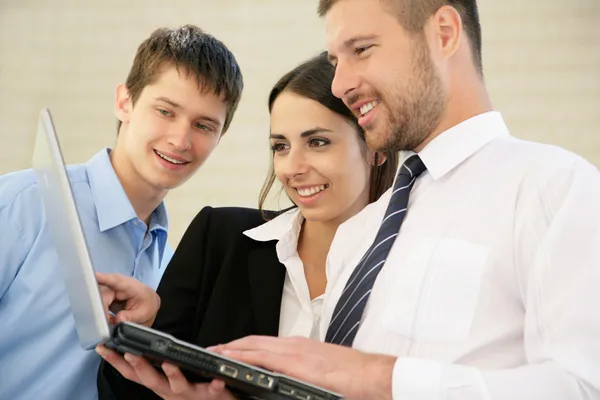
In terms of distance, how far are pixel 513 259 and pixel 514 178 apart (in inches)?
5.6

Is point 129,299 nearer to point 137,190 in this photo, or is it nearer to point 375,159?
point 137,190

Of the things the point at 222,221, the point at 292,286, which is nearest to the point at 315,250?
the point at 292,286

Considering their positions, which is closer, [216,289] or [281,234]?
[216,289]

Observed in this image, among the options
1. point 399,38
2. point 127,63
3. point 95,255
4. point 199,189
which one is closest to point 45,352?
point 95,255

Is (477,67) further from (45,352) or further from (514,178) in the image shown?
(45,352)

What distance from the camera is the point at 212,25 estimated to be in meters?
3.37

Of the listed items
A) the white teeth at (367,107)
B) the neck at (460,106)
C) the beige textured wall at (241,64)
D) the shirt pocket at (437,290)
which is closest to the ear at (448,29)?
the neck at (460,106)

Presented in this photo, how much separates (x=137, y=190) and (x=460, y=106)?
3.33 feet

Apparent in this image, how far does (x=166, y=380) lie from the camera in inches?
46.5

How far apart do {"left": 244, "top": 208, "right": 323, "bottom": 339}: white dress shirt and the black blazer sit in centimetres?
3

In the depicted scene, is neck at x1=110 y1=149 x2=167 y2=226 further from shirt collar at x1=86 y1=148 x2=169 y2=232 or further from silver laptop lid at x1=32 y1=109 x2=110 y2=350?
silver laptop lid at x1=32 y1=109 x2=110 y2=350

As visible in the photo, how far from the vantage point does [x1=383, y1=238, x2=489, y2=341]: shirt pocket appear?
1.11 m

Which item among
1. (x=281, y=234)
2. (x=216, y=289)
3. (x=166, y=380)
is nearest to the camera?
(x=166, y=380)

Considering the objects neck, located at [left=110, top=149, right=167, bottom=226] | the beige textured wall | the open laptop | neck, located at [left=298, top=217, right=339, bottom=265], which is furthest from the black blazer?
the beige textured wall
